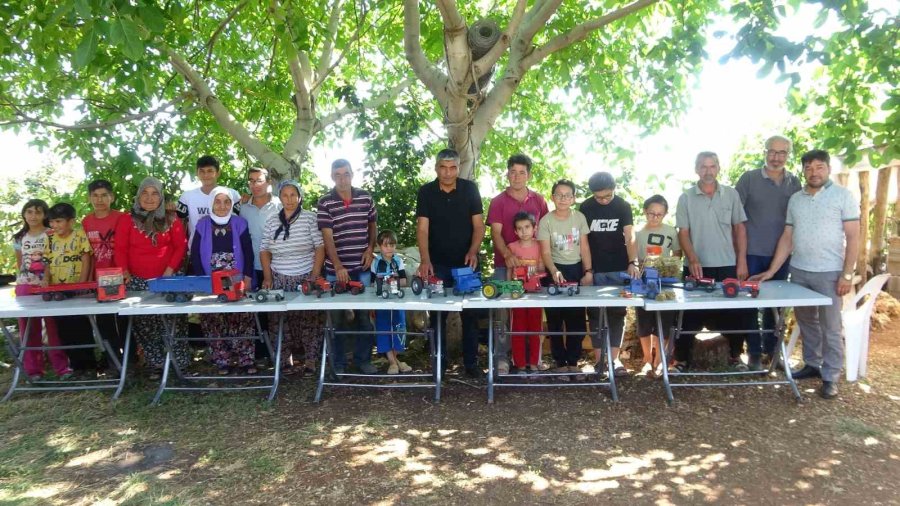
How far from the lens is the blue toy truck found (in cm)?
479

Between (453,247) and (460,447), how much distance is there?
1.84 meters

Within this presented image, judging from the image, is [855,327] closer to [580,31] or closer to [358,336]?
[580,31]

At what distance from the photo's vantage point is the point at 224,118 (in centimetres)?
714

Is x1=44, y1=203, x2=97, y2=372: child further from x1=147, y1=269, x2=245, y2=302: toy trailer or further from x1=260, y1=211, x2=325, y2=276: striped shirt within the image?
x1=260, y1=211, x2=325, y2=276: striped shirt

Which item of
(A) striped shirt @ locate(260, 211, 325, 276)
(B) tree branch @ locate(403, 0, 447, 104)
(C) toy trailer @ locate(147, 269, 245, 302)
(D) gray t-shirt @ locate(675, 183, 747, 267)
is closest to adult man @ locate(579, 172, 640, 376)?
(D) gray t-shirt @ locate(675, 183, 747, 267)

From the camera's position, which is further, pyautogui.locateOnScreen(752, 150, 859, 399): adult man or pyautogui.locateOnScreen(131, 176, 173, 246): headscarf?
pyautogui.locateOnScreen(131, 176, 173, 246): headscarf

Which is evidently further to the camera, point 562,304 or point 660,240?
point 660,240

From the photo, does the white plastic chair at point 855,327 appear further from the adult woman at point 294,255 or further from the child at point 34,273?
the child at point 34,273

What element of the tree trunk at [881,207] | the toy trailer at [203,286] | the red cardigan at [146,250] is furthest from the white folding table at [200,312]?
the tree trunk at [881,207]

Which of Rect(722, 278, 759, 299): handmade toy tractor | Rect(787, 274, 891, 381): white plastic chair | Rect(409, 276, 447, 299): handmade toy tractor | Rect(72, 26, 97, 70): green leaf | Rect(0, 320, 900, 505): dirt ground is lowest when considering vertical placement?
Rect(0, 320, 900, 505): dirt ground

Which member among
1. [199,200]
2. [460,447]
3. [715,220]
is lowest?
[460,447]

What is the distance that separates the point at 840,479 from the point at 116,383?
5.44 metres

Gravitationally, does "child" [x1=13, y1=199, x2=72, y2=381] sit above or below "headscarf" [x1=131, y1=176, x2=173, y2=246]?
below

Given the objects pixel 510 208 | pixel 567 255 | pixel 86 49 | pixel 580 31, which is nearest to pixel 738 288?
pixel 567 255
